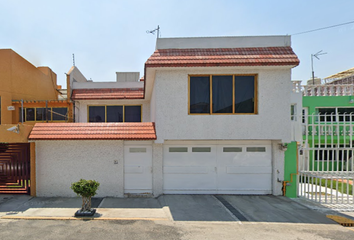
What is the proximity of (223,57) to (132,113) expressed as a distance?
25.6 feet

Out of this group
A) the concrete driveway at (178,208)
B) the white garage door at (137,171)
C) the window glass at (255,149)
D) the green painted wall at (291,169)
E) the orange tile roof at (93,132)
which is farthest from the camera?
the window glass at (255,149)

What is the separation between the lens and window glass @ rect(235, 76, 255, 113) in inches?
278

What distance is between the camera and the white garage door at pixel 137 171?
297 inches

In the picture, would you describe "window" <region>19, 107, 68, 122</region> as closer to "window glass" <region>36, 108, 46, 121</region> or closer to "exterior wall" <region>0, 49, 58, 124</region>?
"window glass" <region>36, 108, 46, 121</region>

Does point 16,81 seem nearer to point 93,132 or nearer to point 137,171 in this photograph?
point 93,132

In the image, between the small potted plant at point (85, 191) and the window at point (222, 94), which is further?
the window at point (222, 94)

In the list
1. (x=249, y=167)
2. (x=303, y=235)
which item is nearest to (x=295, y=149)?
(x=249, y=167)

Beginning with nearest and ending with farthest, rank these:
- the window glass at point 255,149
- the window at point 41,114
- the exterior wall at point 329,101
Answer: the window glass at point 255,149 → the window at point 41,114 → the exterior wall at point 329,101

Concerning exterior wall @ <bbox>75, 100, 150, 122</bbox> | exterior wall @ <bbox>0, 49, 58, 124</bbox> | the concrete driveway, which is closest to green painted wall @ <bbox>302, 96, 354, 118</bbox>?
the concrete driveway

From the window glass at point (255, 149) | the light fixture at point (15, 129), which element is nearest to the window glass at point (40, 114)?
the light fixture at point (15, 129)

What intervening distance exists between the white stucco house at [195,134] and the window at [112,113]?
4899mm

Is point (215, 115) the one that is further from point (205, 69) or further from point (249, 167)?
point (249, 167)

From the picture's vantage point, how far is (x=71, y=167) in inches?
292

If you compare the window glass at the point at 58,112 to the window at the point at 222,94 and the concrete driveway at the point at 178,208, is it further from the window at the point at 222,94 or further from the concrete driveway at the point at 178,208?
the window at the point at 222,94
